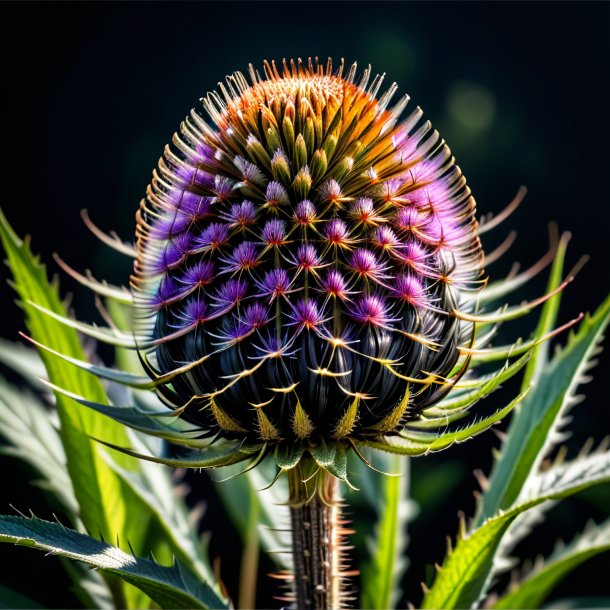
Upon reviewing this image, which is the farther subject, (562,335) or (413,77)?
(413,77)

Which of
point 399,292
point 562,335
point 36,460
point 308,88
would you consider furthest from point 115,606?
point 562,335

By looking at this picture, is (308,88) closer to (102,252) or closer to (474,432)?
(474,432)

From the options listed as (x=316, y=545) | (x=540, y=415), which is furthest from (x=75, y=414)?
(x=540, y=415)

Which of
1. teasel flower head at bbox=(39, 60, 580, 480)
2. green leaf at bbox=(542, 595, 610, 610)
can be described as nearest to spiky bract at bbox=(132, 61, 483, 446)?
teasel flower head at bbox=(39, 60, 580, 480)

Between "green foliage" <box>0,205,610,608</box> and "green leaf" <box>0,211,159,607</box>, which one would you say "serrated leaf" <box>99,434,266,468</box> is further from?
"green leaf" <box>0,211,159,607</box>

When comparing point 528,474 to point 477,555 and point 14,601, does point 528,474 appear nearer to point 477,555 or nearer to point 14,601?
point 477,555

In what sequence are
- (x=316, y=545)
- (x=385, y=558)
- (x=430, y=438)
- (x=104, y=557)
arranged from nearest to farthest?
1. (x=104, y=557)
2. (x=430, y=438)
3. (x=316, y=545)
4. (x=385, y=558)
